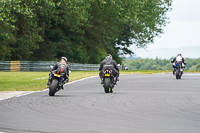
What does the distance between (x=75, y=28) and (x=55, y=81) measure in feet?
111

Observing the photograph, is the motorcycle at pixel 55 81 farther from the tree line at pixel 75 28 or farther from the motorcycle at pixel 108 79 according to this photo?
the tree line at pixel 75 28

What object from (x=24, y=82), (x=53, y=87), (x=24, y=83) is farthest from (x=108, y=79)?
(x=24, y=82)

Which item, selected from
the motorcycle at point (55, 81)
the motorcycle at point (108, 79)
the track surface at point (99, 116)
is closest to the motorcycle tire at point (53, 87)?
the motorcycle at point (55, 81)

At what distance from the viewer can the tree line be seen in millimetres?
45094

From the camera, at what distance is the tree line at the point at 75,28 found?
4509cm

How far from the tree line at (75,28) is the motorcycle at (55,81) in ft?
61.7

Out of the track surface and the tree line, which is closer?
the track surface

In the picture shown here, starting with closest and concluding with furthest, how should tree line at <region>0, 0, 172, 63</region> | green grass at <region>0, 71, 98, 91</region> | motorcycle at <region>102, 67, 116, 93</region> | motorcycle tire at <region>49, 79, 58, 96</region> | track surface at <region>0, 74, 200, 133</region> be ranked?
track surface at <region>0, 74, 200, 133</region> < motorcycle tire at <region>49, 79, 58, 96</region> < motorcycle at <region>102, 67, 116, 93</region> < green grass at <region>0, 71, 98, 91</region> < tree line at <region>0, 0, 172, 63</region>

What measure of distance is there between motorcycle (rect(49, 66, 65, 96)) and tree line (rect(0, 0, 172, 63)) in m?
18.8

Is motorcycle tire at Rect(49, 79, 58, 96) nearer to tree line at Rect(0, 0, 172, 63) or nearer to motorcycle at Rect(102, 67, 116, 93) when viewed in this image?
motorcycle at Rect(102, 67, 116, 93)

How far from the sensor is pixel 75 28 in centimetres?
5100

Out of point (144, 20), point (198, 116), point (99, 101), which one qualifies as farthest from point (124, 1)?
point (198, 116)

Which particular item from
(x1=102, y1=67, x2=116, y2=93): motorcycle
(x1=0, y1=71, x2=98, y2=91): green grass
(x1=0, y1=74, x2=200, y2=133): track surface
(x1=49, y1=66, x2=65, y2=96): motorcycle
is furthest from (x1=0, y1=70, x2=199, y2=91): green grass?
(x1=0, y1=74, x2=200, y2=133): track surface

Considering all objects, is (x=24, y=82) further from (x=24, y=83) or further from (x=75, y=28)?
(x=75, y=28)
